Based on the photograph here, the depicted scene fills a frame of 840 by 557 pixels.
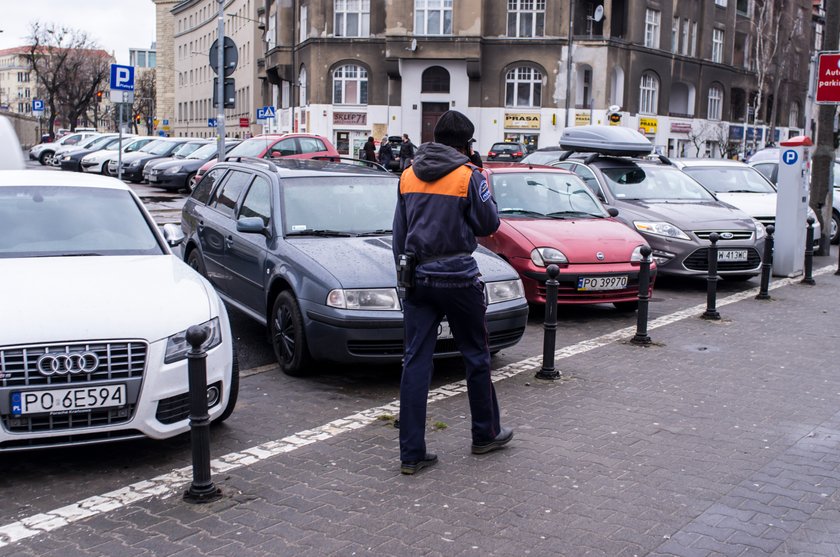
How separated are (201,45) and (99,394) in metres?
93.2

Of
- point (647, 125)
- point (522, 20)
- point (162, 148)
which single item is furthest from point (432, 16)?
point (162, 148)

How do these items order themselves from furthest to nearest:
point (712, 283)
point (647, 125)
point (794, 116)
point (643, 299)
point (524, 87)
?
point (794, 116), point (647, 125), point (524, 87), point (712, 283), point (643, 299)

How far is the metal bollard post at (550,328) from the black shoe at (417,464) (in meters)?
2.30

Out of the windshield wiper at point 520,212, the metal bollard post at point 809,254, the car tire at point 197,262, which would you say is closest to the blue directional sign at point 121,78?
the car tire at point 197,262

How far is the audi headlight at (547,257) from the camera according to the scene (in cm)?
993

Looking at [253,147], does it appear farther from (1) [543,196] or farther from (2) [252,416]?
(2) [252,416]

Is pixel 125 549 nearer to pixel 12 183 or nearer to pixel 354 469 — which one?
pixel 354 469

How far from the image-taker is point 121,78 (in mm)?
21562

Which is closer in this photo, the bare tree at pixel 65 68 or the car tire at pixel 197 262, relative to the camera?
the car tire at pixel 197 262

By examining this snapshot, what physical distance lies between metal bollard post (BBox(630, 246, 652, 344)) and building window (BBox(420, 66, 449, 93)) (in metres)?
43.0

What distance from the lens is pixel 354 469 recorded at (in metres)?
5.37

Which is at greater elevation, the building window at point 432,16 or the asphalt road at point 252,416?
the building window at point 432,16

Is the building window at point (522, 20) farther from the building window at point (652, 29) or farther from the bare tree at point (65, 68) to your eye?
the bare tree at point (65, 68)

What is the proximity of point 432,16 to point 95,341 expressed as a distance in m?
47.4
